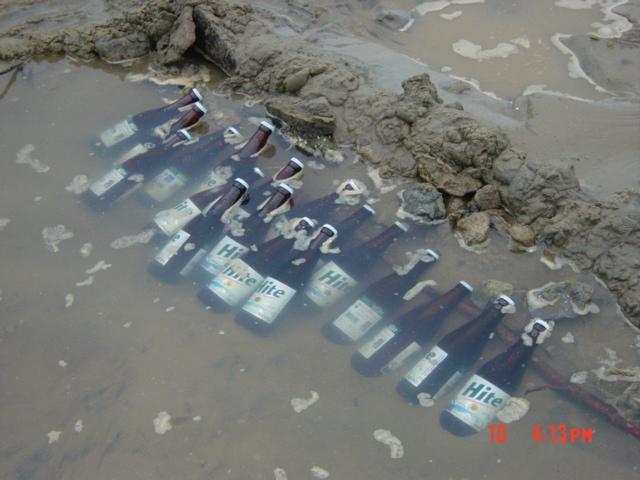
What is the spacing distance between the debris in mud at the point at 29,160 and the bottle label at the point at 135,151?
1.97ft

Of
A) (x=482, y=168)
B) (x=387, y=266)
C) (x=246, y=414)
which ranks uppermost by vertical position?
(x=482, y=168)

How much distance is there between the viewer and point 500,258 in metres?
4.19

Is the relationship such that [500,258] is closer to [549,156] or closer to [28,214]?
[549,156]

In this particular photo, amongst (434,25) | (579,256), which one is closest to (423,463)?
(579,256)

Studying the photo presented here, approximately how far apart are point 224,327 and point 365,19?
3.89 meters

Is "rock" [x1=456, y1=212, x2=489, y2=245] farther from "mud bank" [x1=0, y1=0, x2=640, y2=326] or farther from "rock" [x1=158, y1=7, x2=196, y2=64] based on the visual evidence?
"rock" [x1=158, y1=7, x2=196, y2=64]

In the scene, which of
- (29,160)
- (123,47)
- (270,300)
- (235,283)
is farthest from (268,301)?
(123,47)

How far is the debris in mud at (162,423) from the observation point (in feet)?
11.4

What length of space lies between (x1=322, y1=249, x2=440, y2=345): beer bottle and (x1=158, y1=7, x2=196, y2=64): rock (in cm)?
310

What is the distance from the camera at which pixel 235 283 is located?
3.97 meters

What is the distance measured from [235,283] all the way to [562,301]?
6.76ft

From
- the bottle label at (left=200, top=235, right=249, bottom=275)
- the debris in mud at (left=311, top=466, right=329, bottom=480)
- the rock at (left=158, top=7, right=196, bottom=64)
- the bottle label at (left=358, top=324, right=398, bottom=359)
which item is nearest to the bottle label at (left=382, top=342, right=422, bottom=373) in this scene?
the bottle label at (left=358, top=324, right=398, bottom=359)

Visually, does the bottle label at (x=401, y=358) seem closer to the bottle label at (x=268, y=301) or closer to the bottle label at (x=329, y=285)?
the bottle label at (x=329, y=285)

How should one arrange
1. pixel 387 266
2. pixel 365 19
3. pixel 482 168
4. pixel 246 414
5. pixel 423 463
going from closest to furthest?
pixel 423 463, pixel 246 414, pixel 387 266, pixel 482 168, pixel 365 19
